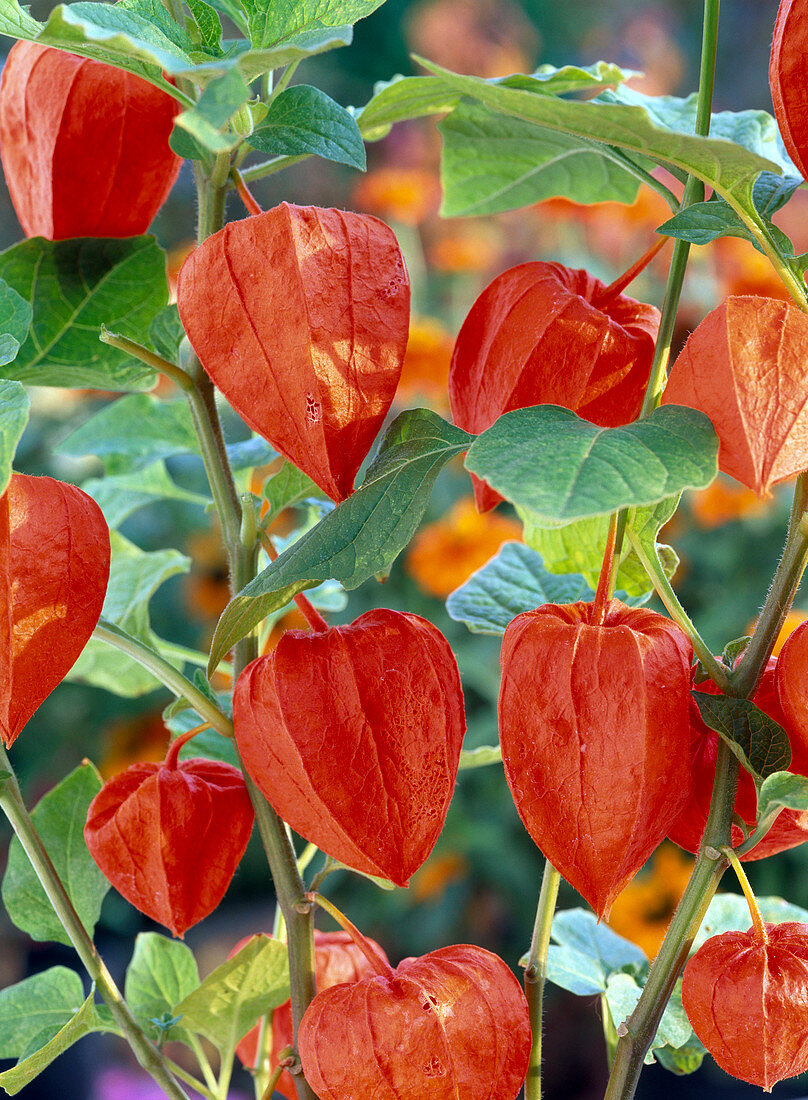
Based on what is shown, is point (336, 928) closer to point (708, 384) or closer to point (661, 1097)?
point (661, 1097)

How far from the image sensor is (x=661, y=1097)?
42.3 inches

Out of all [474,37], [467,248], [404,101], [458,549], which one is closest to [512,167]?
[404,101]

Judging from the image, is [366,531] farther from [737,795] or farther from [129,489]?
[129,489]

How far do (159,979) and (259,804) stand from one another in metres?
0.12

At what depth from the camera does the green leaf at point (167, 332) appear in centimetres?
34

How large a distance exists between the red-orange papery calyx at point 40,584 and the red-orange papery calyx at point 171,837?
0.21ft

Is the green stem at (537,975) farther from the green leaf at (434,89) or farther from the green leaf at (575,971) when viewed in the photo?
the green leaf at (434,89)

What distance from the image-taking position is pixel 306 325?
0.26 metres

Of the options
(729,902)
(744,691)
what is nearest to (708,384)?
(744,691)

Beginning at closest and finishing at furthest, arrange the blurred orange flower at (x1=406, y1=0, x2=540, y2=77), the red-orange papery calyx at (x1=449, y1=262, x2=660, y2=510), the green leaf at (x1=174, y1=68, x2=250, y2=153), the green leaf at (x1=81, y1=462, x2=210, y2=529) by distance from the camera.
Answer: the green leaf at (x1=174, y1=68, x2=250, y2=153) < the red-orange papery calyx at (x1=449, y1=262, x2=660, y2=510) < the green leaf at (x1=81, y1=462, x2=210, y2=529) < the blurred orange flower at (x1=406, y1=0, x2=540, y2=77)

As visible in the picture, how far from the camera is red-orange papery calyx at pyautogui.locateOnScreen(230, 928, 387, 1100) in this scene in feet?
1.23

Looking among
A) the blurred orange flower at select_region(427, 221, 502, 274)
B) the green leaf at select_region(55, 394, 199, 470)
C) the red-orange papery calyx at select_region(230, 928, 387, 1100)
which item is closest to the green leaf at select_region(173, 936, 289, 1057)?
the red-orange papery calyx at select_region(230, 928, 387, 1100)

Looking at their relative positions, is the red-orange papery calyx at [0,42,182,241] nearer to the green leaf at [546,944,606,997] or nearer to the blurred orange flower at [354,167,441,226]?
the green leaf at [546,944,606,997]

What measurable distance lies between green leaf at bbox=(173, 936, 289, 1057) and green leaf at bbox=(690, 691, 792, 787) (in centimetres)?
16
